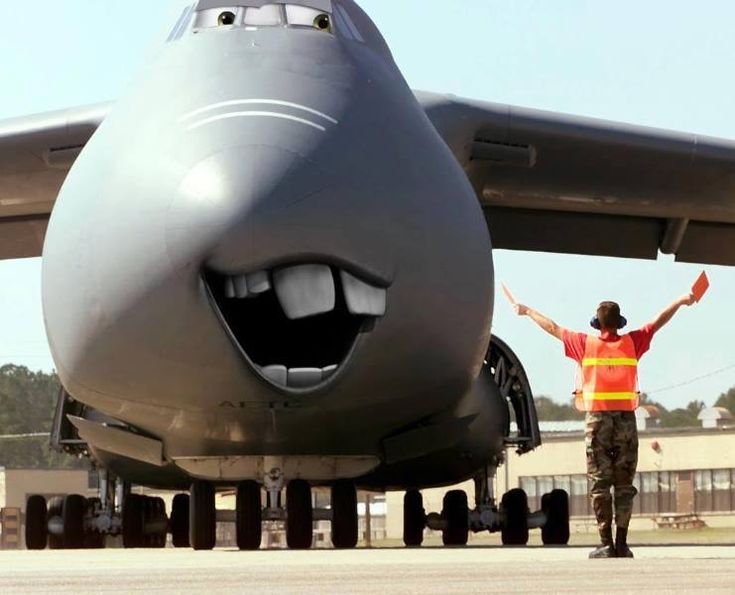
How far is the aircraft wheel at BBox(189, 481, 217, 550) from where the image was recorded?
12078 millimetres

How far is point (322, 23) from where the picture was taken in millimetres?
12469

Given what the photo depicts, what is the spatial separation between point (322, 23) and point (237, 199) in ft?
8.12

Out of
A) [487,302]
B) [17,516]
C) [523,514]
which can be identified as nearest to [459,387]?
[487,302]

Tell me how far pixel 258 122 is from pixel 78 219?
134cm

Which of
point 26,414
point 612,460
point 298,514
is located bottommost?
point 298,514

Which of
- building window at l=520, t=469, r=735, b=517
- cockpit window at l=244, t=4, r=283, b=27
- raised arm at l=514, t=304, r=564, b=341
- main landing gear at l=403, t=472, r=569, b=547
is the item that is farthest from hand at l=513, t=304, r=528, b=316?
building window at l=520, t=469, r=735, b=517

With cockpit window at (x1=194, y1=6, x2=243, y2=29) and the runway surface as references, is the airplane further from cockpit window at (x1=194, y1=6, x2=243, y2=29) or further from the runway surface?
the runway surface

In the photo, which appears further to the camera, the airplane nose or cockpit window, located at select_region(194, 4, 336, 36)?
cockpit window, located at select_region(194, 4, 336, 36)

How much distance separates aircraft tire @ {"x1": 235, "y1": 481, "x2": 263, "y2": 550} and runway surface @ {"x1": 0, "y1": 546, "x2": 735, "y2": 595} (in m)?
1.33

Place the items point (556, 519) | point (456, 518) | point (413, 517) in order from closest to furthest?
point (456, 518) → point (413, 517) → point (556, 519)

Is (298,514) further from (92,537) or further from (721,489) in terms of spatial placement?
(721,489)

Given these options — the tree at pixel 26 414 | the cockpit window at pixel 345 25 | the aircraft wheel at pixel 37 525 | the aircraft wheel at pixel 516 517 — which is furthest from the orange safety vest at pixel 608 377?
the tree at pixel 26 414

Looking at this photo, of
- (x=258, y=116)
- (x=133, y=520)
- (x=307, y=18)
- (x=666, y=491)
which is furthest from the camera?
(x=666, y=491)

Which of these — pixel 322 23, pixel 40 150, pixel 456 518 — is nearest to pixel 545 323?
pixel 322 23
